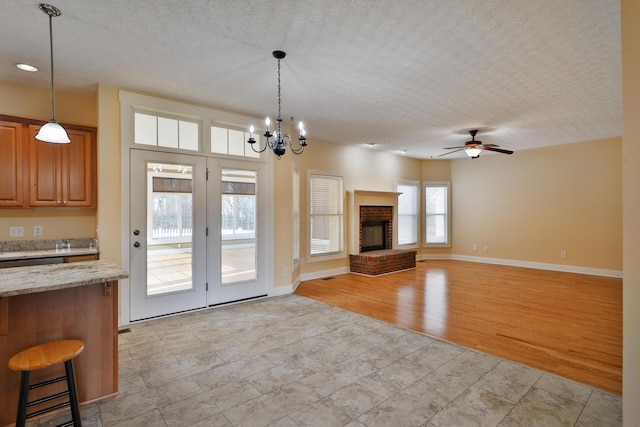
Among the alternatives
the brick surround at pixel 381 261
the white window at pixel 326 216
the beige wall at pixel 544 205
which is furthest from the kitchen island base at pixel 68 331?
the beige wall at pixel 544 205

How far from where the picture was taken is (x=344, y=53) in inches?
116

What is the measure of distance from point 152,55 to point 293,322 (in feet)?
10.4

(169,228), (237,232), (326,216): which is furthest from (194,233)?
(326,216)

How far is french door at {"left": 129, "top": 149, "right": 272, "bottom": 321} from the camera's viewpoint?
3879 millimetres

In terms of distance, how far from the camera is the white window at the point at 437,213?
881 centimetres

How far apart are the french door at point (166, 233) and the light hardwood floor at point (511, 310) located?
184cm

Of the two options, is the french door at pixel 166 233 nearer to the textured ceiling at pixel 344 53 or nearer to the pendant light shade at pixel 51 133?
the textured ceiling at pixel 344 53

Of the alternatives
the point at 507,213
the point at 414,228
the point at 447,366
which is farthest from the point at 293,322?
the point at 507,213

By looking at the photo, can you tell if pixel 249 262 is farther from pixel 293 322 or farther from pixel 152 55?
pixel 152 55

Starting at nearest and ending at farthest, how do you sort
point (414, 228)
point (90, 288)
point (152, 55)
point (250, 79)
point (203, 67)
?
point (90, 288)
point (152, 55)
point (203, 67)
point (250, 79)
point (414, 228)

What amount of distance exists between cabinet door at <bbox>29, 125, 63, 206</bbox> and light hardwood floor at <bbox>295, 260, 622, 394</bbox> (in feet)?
11.5

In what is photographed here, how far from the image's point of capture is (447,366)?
277cm

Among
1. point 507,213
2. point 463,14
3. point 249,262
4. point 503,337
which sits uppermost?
point 463,14

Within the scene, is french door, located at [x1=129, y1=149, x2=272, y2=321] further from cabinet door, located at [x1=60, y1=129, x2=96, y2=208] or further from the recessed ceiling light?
the recessed ceiling light
